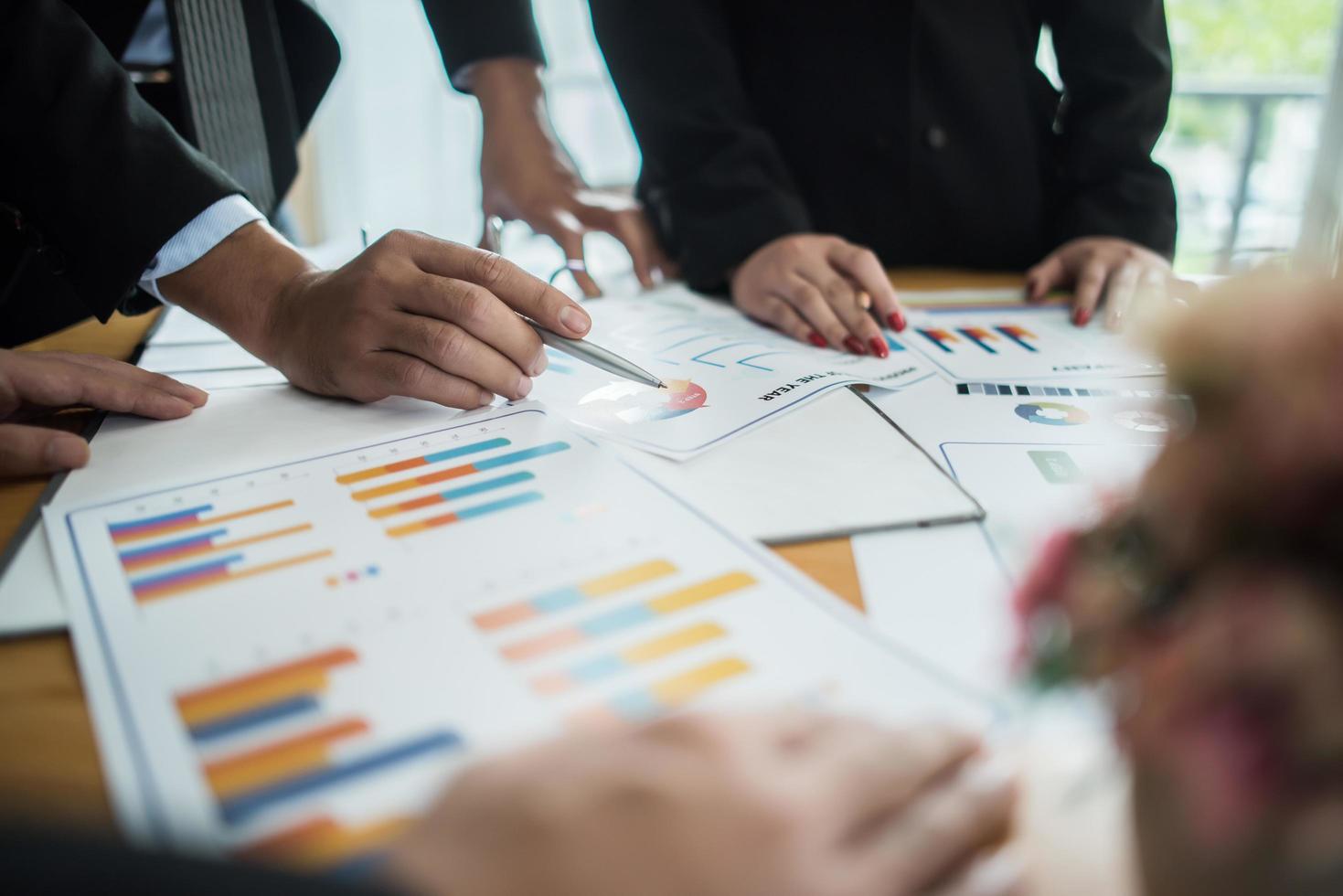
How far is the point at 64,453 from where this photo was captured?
59 cm

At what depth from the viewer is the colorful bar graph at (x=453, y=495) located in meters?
0.52

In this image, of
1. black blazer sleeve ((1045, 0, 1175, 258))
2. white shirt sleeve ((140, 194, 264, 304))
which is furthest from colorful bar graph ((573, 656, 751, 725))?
black blazer sleeve ((1045, 0, 1175, 258))

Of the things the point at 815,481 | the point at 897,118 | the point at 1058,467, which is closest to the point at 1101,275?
the point at 897,118

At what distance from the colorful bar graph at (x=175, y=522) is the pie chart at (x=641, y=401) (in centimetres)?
23

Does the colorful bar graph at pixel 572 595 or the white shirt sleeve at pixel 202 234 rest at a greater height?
the white shirt sleeve at pixel 202 234

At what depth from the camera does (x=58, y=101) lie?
73 centimetres

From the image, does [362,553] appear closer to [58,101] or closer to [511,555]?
[511,555]

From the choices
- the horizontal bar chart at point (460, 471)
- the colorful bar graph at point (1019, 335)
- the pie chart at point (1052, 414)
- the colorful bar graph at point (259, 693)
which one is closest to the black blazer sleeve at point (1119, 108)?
the colorful bar graph at point (1019, 335)

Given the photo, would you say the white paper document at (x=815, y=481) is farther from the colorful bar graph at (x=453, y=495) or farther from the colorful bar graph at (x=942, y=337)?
the colorful bar graph at (x=942, y=337)

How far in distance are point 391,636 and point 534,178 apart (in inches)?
36.8

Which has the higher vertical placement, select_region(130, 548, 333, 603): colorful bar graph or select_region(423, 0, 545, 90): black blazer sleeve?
select_region(423, 0, 545, 90): black blazer sleeve

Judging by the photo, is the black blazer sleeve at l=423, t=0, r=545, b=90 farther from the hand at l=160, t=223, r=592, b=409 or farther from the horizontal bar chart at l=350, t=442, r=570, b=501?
the horizontal bar chart at l=350, t=442, r=570, b=501

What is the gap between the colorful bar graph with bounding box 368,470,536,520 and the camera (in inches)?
20.5

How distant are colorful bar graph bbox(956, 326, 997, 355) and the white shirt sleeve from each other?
667 mm
